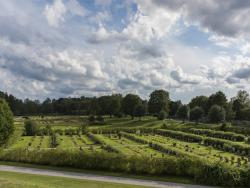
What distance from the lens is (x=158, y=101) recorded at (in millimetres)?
97562

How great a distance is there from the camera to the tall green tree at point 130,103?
97.1 meters

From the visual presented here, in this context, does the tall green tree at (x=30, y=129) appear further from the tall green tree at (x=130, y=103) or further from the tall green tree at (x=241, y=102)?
the tall green tree at (x=241, y=102)

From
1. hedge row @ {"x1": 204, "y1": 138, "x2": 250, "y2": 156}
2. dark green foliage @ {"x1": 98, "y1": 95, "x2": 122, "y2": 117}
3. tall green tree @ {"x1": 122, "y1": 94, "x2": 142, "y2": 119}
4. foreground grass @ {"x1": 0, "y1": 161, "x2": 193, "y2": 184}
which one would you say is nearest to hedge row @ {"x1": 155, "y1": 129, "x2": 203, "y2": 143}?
hedge row @ {"x1": 204, "y1": 138, "x2": 250, "y2": 156}

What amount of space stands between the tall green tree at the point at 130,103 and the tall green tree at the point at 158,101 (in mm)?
4112

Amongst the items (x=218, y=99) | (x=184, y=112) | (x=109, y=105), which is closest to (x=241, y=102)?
(x=218, y=99)

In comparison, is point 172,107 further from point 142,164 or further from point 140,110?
point 142,164

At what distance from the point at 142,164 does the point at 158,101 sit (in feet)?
247

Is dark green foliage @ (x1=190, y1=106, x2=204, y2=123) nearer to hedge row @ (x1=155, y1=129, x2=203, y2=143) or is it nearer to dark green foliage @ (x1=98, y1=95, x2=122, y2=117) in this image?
hedge row @ (x1=155, y1=129, x2=203, y2=143)

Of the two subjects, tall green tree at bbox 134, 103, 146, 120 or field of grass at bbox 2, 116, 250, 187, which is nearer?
field of grass at bbox 2, 116, 250, 187

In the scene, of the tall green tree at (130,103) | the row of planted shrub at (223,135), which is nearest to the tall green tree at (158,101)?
the tall green tree at (130,103)

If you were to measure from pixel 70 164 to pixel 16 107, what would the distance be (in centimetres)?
10480

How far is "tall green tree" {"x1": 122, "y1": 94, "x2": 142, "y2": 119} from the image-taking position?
318 ft

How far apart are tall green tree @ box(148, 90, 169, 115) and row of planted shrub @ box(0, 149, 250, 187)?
72.7 m

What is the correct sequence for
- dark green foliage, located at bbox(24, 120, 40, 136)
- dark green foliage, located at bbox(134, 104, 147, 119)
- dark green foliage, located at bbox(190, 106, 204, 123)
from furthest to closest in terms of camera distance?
dark green foliage, located at bbox(134, 104, 147, 119) < dark green foliage, located at bbox(190, 106, 204, 123) < dark green foliage, located at bbox(24, 120, 40, 136)
